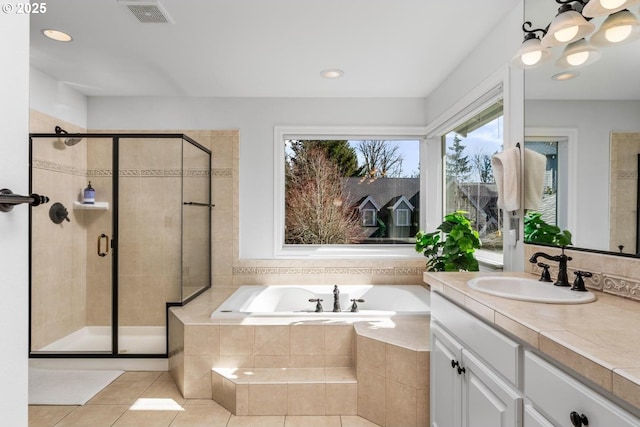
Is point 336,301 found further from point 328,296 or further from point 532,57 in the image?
point 532,57

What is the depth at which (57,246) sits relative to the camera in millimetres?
3234

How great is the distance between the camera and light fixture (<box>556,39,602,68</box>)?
1.53 metres

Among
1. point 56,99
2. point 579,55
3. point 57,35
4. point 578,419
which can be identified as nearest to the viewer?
point 578,419

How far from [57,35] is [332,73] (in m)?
1.95

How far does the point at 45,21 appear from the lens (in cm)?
230

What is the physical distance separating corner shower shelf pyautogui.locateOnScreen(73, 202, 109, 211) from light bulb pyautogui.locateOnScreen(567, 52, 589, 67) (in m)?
3.37

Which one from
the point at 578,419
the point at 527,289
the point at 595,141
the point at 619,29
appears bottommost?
the point at 578,419

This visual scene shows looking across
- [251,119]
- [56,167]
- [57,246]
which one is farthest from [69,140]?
[251,119]

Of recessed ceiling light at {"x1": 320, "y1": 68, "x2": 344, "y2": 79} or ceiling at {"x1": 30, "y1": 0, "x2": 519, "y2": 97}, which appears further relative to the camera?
recessed ceiling light at {"x1": 320, "y1": 68, "x2": 344, "y2": 79}

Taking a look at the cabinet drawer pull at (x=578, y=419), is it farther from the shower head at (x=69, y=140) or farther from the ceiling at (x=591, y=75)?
the shower head at (x=69, y=140)

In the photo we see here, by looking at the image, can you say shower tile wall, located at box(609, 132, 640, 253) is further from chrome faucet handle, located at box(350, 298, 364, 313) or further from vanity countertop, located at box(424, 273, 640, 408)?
chrome faucet handle, located at box(350, 298, 364, 313)

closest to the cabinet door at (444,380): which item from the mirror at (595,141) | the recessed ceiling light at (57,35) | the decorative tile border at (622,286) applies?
the decorative tile border at (622,286)

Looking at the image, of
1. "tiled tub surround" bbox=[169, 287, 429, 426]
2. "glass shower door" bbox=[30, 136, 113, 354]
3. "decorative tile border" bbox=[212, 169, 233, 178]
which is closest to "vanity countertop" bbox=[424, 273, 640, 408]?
"tiled tub surround" bbox=[169, 287, 429, 426]

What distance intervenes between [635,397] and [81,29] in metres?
3.12
